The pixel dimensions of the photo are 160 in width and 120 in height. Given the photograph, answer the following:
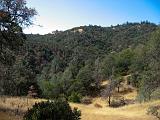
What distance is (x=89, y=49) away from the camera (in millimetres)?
167250

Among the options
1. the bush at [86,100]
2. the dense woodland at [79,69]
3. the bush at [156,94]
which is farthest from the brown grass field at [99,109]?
the dense woodland at [79,69]

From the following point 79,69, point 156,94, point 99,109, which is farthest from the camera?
point 79,69

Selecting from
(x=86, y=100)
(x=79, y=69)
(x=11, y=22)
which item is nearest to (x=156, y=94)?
(x=11, y=22)

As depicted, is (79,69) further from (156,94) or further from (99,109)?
(156,94)

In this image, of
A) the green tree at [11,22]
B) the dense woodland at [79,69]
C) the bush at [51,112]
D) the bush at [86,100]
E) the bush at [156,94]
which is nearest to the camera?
the bush at [51,112]

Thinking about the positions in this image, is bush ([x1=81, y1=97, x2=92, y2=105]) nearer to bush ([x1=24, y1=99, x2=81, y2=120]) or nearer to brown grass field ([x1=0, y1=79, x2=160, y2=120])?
brown grass field ([x1=0, y1=79, x2=160, y2=120])

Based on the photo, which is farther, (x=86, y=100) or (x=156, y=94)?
(x=86, y=100)

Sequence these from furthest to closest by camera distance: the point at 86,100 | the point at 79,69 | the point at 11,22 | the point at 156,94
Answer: the point at 79,69
the point at 86,100
the point at 156,94
the point at 11,22

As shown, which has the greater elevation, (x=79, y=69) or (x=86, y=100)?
(x=79, y=69)

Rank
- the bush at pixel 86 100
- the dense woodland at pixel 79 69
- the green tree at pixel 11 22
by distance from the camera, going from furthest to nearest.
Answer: the bush at pixel 86 100 → the dense woodland at pixel 79 69 → the green tree at pixel 11 22

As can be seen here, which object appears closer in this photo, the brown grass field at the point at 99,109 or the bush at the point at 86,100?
the brown grass field at the point at 99,109

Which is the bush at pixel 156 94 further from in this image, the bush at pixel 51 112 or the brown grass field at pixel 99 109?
the bush at pixel 51 112

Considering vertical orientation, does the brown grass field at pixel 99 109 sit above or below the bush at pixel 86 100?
above

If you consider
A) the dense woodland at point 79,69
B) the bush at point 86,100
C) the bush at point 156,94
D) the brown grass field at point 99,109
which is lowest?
the bush at point 86,100
